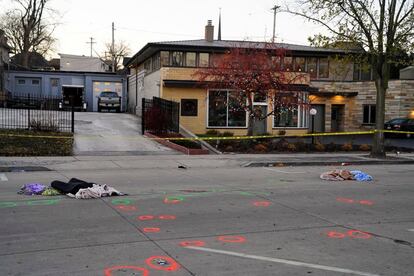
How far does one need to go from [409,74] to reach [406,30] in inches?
834

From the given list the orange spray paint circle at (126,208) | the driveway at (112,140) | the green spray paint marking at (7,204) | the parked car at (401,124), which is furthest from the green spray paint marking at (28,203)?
the parked car at (401,124)

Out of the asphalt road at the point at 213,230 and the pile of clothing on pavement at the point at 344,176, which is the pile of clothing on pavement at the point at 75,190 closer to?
the asphalt road at the point at 213,230

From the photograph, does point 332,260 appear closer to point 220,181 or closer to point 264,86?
point 220,181

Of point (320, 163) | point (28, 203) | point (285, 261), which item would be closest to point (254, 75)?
point (320, 163)

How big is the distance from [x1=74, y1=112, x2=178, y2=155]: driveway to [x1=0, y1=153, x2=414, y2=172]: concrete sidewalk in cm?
113

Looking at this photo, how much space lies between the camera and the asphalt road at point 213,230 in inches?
218

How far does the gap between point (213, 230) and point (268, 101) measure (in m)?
20.7

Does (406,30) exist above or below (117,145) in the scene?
above

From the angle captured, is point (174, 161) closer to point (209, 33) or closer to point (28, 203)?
point (28, 203)

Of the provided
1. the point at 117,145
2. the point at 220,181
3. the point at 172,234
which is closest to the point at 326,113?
the point at 117,145

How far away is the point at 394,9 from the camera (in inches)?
773

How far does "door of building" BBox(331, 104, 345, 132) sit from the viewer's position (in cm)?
3916

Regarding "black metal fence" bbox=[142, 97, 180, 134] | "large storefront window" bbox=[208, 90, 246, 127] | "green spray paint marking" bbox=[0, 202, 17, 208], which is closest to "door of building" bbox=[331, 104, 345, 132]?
"large storefront window" bbox=[208, 90, 246, 127]

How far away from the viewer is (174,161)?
1741cm
